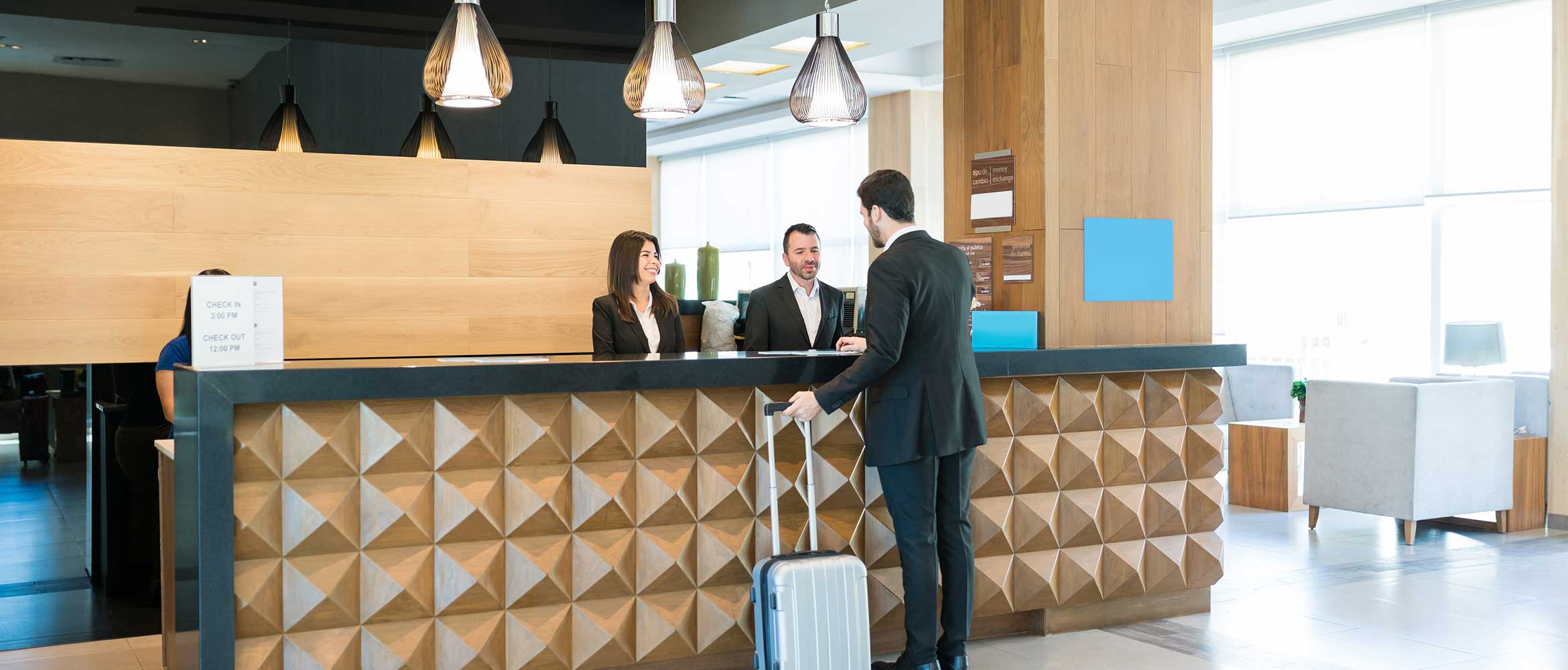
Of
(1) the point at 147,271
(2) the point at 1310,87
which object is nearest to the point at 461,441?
(1) the point at 147,271

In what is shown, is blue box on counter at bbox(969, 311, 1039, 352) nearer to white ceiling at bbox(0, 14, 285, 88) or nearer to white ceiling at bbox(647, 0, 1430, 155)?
white ceiling at bbox(647, 0, 1430, 155)

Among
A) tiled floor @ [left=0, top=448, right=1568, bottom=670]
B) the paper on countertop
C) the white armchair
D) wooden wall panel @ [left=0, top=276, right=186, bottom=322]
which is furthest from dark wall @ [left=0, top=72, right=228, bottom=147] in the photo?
the white armchair

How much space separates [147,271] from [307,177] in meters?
0.80

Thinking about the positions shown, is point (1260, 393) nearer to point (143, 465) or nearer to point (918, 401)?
point (918, 401)

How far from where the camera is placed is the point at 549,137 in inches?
252

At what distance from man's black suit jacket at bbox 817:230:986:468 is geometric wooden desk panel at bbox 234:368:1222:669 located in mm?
368

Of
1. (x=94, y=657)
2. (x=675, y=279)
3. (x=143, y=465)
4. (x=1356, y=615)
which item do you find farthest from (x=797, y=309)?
(x=94, y=657)

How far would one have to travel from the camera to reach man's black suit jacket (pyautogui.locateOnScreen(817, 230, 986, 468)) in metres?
4.04

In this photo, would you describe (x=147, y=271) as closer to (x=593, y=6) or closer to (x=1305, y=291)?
(x=593, y=6)

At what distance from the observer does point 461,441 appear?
386 cm

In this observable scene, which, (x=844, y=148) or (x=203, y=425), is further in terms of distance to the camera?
(x=844, y=148)

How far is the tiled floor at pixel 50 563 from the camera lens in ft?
16.8

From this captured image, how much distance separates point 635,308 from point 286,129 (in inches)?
72.8

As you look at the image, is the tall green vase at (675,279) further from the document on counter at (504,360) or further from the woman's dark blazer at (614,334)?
the document on counter at (504,360)
